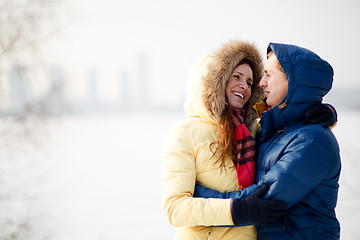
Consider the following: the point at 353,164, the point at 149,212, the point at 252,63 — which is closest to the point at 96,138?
the point at 149,212

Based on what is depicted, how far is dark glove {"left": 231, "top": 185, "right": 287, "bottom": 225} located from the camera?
1.36 metres

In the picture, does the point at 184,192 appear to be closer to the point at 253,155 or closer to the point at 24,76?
the point at 253,155

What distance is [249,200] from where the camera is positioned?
1.39 m

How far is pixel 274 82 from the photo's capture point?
1610 mm

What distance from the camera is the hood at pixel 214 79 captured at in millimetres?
1688

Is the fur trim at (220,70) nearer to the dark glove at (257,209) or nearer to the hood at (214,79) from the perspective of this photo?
the hood at (214,79)

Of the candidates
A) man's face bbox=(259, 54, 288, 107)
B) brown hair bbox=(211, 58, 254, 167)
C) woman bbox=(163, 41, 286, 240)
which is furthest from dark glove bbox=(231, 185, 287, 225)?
man's face bbox=(259, 54, 288, 107)

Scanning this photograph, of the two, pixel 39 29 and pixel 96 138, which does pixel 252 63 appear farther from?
pixel 96 138

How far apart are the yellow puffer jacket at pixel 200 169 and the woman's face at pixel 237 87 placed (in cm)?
6

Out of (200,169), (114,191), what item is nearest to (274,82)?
(200,169)

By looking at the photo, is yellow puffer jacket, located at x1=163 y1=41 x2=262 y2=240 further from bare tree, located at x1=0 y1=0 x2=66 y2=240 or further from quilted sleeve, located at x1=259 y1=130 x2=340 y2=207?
bare tree, located at x1=0 y1=0 x2=66 y2=240

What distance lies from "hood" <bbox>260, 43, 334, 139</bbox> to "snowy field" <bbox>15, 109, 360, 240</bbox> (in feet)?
7.75

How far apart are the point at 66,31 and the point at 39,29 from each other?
268 mm

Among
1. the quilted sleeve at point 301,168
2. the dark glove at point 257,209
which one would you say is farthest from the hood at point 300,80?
the dark glove at point 257,209
